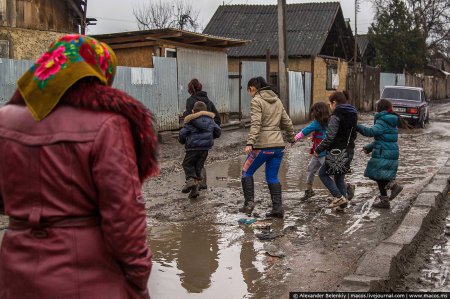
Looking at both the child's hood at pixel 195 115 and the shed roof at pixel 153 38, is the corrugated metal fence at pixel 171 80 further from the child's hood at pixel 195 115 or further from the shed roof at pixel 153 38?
the child's hood at pixel 195 115

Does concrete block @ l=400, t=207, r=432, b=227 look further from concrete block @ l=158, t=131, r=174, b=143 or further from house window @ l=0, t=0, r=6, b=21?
house window @ l=0, t=0, r=6, b=21

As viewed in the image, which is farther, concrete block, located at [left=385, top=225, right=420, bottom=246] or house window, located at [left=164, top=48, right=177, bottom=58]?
house window, located at [left=164, top=48, right=177, bottom=58]

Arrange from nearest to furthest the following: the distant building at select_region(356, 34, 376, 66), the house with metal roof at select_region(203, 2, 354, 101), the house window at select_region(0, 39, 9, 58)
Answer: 1. the house window at select_region(0, 39, 9, 58)
2. the house with metal roof at select_region(203, 2, 354, 101)
3. the distant building at select_region(356, 34, 376, 66)

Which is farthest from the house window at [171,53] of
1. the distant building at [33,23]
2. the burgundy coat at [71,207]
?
the burgundy coat at [71,207]

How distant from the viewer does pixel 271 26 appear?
31016 millimetres

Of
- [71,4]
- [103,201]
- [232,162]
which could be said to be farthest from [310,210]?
[71,4]

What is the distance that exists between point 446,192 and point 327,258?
3798 millimetres

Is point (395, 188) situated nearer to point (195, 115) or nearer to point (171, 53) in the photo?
point (195, 115)

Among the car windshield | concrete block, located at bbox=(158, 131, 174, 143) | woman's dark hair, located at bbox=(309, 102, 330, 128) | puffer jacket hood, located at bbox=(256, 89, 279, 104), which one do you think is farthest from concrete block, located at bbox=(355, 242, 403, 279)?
the car windshield

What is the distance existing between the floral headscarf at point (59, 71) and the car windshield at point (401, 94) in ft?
68.7

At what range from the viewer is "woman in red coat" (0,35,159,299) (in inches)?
78.1

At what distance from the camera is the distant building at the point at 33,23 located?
48.5ft

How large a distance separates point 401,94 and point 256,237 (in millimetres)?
17707

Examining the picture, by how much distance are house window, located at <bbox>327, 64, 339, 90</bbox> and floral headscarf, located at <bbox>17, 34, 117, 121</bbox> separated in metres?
25.7
